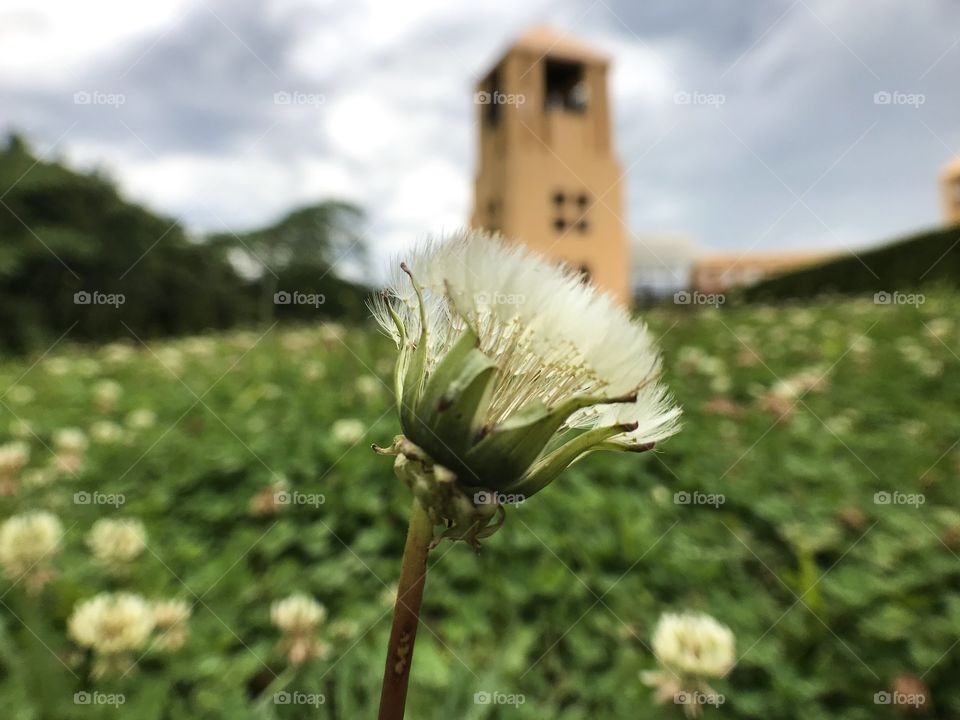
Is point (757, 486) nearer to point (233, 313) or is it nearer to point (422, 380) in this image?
point (422, 380)

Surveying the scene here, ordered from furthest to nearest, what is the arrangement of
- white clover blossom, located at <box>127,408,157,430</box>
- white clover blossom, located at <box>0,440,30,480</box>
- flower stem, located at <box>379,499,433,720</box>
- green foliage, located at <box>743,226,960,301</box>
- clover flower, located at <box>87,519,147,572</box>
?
green foliage, located at <box>743,226,960,301</box>, white clover blossom, located at <box>127,408,157,430</box>, white clover blossom, located at <box>0,440,30,480</box>, clover flower, located at <box>87,519,147,572</box>, flower stem, located at <box>379,499,433,720</box>

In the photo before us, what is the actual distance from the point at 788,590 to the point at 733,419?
1.37 meters

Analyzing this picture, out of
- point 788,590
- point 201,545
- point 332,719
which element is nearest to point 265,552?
point 201,545

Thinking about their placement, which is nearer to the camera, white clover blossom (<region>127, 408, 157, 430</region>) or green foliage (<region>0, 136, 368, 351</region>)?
white clover blossom (<region>127, 408, 157, 430</region>)

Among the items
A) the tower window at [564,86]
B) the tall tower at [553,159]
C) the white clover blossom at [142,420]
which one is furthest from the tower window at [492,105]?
the white clover blossom at [142,420]

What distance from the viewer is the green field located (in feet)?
5.13

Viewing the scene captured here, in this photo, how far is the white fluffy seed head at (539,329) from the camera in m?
0.51

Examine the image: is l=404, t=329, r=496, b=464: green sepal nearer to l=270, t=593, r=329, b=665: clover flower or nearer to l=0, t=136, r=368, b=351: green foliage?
l=270, t=593, r=329, b=665: clover flower

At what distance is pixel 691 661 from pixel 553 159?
1288cm

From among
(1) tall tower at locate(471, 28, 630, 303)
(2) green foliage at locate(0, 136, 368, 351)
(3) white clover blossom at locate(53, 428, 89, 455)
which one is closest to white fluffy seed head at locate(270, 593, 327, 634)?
(3) white clover blossom at locate(53, 428, 89, 455)

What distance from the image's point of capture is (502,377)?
21.6 inches

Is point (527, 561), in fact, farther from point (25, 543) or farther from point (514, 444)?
point (514, 444)

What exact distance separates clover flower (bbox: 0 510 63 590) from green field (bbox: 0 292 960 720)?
0.24ft

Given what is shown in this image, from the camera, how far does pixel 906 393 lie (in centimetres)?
396
